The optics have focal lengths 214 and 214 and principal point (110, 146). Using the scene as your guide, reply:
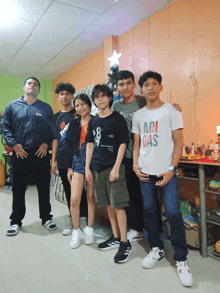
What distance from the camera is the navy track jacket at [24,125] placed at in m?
2.26

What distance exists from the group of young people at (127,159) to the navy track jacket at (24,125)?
0.28 m

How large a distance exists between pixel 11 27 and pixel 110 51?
4.85ft

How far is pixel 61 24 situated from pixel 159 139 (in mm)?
2487

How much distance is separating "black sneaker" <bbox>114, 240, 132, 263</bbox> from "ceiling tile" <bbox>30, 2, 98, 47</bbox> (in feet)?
8.93

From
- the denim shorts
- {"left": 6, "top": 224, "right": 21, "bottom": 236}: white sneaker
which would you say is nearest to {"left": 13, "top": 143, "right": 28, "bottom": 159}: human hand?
the denim shorts

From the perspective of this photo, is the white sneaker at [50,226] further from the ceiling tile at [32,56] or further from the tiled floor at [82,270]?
the ceiling tile at [32,56]

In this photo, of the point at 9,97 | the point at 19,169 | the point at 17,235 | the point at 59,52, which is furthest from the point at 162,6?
the point at 9,97

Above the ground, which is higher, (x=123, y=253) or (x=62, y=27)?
(x=62, y=27)

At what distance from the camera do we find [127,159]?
1.88 meters

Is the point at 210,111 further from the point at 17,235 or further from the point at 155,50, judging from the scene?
the point at 17,235

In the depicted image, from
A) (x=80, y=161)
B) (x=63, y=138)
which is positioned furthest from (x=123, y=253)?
(x=63, y=138)

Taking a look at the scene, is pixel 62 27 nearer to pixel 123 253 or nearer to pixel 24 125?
pixel 24 125

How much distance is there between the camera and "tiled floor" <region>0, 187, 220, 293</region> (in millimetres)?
1360

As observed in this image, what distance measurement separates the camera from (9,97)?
540 centimetres
